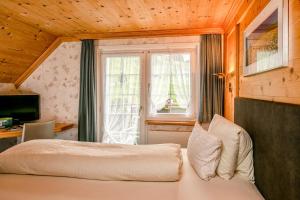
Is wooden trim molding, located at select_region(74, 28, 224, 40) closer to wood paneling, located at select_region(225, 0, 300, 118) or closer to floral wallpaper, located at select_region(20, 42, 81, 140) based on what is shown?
floral wallpaper, located at select_region(20, 42, 81, 140)

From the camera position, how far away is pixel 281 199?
1135 mm

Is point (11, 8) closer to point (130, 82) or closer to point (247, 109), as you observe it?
point (130, 82)

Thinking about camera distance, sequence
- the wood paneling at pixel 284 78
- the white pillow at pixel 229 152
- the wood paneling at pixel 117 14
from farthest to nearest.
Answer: the wood paneling at pixel 117 14 < the white pillow at pixel 229 152 < the wood paneling at pixel 284 78

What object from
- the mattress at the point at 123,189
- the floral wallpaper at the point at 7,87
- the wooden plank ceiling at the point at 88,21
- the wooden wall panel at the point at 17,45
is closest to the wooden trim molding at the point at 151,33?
the wooden plank ceiling at the point at 88,21

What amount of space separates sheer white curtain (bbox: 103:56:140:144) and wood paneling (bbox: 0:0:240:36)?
0.57m

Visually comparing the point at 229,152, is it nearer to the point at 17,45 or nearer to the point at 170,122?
the point at 170,122

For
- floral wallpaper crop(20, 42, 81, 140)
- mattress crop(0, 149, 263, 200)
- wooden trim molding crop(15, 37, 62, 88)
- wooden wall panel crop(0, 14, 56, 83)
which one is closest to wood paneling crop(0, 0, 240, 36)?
wooden wall panel crop(0, 14, 56, 83)

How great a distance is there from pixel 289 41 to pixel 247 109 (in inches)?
29.6

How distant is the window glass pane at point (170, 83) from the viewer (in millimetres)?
3572

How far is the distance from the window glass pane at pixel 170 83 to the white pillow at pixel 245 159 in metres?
1.92

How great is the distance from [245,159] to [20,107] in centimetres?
360

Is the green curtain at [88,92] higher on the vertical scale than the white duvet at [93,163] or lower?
higher

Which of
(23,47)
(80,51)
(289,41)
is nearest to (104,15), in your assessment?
(80,51)

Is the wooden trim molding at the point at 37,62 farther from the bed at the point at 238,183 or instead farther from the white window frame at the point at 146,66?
the bed at the point at 238,183
